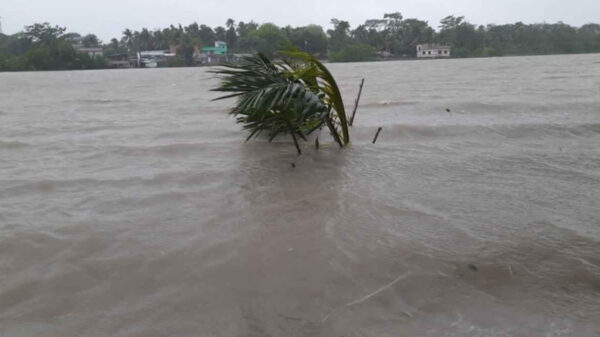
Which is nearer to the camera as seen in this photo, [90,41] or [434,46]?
[434,46]

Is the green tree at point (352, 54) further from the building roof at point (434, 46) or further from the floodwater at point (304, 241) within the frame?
the floodwater at point (304, 241)

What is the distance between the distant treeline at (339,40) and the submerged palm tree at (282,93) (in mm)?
56626

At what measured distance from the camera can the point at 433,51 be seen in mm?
95438

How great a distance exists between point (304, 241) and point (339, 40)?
318 feet

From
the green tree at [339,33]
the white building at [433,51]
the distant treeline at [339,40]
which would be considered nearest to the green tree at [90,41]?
the distant treeline at [339,40]

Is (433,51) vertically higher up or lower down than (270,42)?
higher up

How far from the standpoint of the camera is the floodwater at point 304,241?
6.75 feet

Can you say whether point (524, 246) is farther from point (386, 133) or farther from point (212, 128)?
point (212, 128)

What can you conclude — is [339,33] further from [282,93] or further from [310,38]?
[282,93]

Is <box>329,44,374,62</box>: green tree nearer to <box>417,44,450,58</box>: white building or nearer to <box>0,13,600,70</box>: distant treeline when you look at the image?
<box>0,13,600,70</box>: distant treeline

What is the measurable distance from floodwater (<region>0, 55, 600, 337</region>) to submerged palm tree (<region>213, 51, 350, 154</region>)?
36 cm

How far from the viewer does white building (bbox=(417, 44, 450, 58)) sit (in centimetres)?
9438

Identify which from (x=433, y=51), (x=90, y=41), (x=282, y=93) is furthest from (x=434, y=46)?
(x=282, y=93)

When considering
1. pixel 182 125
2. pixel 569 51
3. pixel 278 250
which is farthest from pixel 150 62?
pixel 278 250
